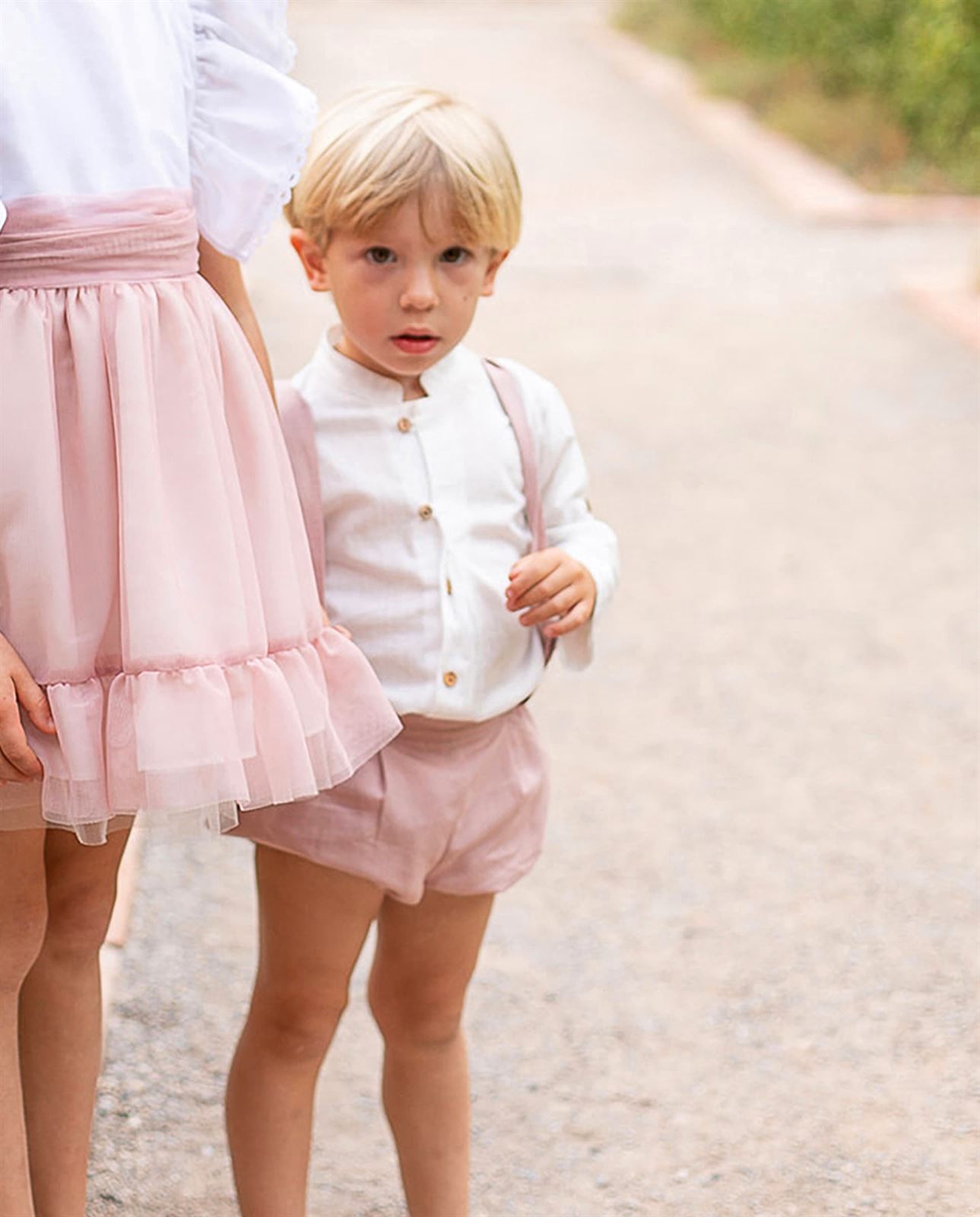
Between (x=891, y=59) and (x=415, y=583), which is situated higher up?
(x=415, y=583)

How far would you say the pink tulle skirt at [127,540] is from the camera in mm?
1757

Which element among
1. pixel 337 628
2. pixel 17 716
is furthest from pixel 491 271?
pixel 17 716

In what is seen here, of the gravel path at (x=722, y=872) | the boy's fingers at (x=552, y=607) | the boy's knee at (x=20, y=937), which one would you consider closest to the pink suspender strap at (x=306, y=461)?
the boy's fingers at (x=552, y=607)

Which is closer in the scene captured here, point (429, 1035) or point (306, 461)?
point (306, 461)

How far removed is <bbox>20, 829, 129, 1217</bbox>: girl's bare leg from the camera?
6.79ft

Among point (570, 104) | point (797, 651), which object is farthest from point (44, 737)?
point (570, 104)

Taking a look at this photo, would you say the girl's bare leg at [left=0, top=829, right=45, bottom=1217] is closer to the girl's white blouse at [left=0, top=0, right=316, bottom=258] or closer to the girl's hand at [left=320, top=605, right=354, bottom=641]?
the girl's hand at [left=320, top=605, right=354, bottom=641]

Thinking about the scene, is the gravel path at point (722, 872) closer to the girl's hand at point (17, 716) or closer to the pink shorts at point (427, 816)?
the pink shorts at point (427, 816)

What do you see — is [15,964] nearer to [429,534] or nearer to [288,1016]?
[288,1016]

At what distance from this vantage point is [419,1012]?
7.32 feet

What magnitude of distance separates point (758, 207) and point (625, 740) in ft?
21.9

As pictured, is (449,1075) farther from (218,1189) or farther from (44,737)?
(44,737)

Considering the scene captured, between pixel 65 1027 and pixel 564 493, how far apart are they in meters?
0.79

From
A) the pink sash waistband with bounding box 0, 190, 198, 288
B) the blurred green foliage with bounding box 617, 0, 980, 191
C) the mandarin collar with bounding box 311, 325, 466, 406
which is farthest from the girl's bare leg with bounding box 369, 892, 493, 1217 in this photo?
the blurred green foliage with bounding box 617, 0, 980, 191
